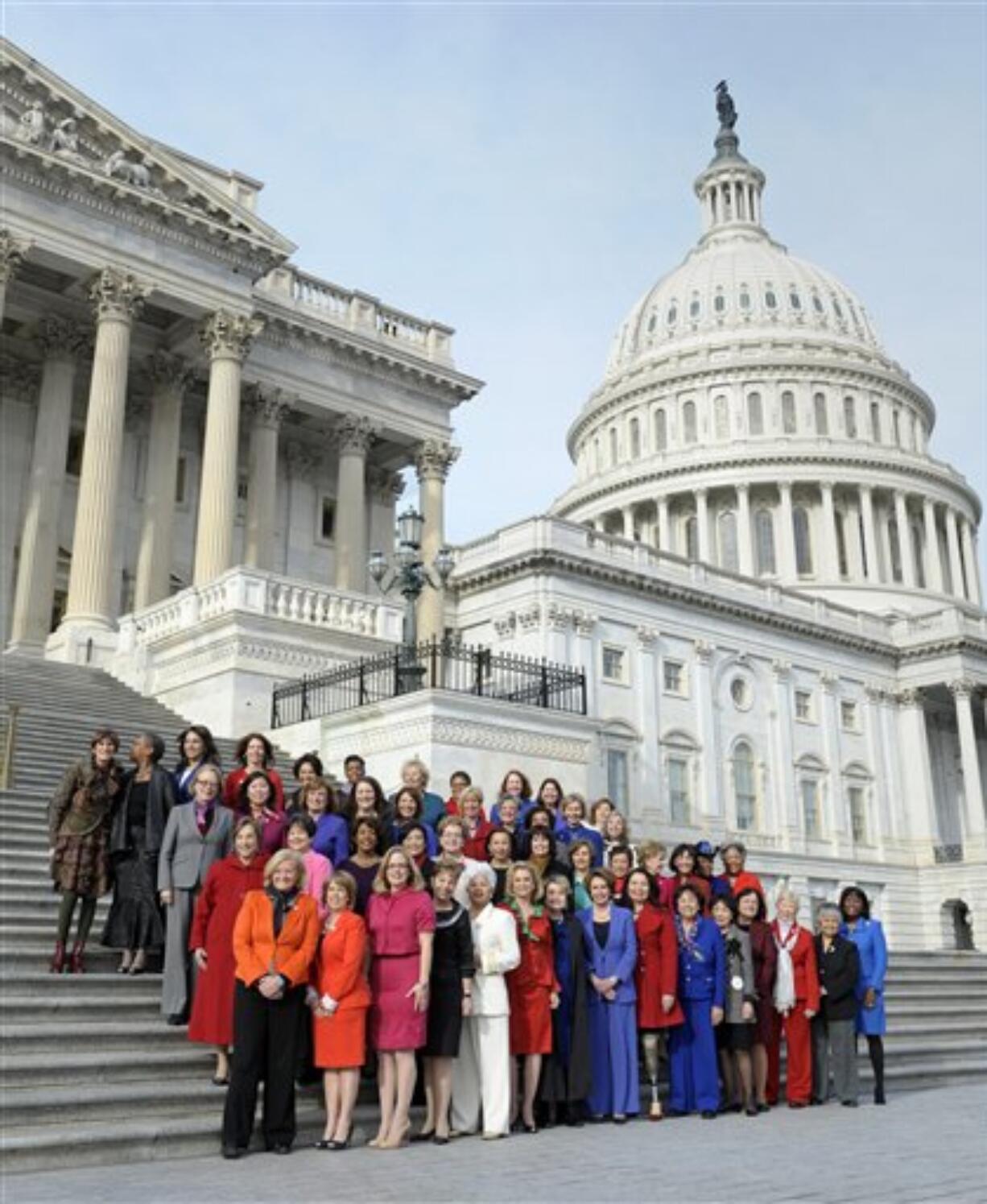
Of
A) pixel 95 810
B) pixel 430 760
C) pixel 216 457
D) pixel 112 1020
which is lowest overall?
pixel 112 1020

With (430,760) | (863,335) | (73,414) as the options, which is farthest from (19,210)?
(863,335)

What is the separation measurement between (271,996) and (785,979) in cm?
523

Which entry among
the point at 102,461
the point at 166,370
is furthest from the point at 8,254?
the point at 166,370

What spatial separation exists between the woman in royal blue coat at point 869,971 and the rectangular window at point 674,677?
1355 inches

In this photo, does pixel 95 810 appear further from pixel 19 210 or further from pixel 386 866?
pixel 19 210

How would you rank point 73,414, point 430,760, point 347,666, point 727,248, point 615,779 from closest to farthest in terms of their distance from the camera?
point 430,760, point 347,666, point 73,414, point 615,779, point 727,248

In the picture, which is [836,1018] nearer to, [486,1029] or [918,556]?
[486,1029]

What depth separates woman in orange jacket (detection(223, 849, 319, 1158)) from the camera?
25.6ft

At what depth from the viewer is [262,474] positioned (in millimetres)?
34875

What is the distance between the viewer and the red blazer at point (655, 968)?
1009 centimetres

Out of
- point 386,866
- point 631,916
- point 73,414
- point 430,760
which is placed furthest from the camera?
point 73,414

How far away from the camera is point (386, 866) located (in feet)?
28.1

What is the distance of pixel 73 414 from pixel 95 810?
1015 inches

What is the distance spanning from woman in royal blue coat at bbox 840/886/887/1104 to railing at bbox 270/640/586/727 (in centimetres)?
891
